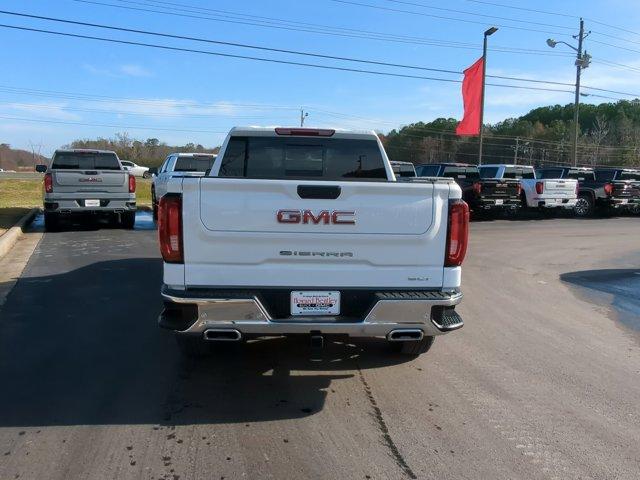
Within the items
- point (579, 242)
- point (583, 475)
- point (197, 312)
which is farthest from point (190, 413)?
point (579, 242)

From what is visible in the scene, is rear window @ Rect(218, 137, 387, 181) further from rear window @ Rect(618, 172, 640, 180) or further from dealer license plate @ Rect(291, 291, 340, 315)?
rear window @ Rect(618, 172, 640, 180)

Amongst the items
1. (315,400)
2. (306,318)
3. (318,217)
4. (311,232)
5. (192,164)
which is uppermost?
(192,164)

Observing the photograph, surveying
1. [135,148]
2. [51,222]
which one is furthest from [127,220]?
[135,148]

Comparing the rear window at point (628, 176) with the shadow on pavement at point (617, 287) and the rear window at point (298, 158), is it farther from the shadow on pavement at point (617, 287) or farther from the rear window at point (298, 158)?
the rear window at point (298, 158)

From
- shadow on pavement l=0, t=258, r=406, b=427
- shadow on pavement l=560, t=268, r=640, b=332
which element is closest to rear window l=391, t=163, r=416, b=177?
shadow on pavement l=560, t=268, r=640, b=332

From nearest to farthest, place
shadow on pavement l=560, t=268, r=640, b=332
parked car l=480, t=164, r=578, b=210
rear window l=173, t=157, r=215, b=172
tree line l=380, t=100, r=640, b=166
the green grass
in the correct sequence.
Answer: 1. shadow on pavement l=560, t=268, r=640, b=332
2. rear window l=173, t=157, r=215, b=172
3. the green grass
4. parked car l=480, t=164, r=578, b=210
5. tree line l=380, t=100, r=640, b=166

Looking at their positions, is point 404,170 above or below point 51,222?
above

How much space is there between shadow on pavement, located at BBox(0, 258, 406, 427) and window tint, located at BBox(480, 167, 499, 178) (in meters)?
16.2

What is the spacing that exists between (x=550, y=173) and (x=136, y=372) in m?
21.1

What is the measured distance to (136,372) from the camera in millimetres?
4871

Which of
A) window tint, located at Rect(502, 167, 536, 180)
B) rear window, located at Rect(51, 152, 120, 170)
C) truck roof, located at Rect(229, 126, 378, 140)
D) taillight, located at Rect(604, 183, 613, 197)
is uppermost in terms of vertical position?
truck roof, located at Rect(229, 126, 378, 140)

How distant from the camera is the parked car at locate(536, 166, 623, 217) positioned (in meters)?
22.4

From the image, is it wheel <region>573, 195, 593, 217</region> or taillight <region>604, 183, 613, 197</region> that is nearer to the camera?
taillight <region>604, 183, 613, 197</region>

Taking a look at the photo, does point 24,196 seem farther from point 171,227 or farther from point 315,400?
point 315,400
